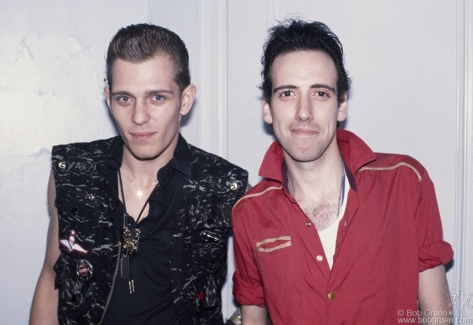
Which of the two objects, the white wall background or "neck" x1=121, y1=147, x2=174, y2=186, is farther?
the white wall background

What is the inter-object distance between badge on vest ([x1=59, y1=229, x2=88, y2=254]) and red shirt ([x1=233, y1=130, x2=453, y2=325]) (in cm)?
83

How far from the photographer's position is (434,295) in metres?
2.04

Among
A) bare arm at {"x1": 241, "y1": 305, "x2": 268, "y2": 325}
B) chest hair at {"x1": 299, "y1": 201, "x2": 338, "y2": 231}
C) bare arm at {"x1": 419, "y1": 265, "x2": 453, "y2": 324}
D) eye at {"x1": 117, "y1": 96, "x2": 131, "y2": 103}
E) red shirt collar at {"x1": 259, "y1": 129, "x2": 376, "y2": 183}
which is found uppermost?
eye at {"x1": 117, "y1": 96, "x2": 131, "y2": 103}

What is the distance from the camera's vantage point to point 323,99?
85.1 inches

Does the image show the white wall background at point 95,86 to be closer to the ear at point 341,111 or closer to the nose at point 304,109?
the ear at point 341,111

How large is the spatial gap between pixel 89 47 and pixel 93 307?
1491 millimetres

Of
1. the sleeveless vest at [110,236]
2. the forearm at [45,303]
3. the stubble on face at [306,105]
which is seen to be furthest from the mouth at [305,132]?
the forearm at [45,303]

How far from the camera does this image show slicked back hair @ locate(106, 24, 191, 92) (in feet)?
7.52

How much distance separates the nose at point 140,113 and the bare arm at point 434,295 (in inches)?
56.0

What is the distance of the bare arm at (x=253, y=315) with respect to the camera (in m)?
2.33

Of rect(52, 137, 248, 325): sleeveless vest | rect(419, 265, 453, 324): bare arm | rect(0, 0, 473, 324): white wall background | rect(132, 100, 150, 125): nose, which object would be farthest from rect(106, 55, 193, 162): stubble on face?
rect(419, 265, 453, 324): bare arm

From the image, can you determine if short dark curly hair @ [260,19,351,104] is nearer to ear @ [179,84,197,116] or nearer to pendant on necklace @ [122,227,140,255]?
ear @ [179,84,197,116]

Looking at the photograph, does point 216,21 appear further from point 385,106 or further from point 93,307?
point 93,307

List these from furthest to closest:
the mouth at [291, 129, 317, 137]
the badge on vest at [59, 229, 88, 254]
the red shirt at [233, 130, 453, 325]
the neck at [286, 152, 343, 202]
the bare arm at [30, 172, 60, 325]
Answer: the bare arm at [30, 172, 60, 325], the badge on vest at [59, 229, 88, 254], the neck at [286, 152, 343, 202], the mouth at [291, 129, 317, 137], the red shirt at [233, 130, 453, 325]
